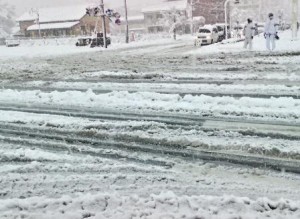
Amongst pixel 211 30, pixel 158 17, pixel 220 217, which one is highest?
pixel 158 17

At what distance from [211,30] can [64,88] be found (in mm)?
25771

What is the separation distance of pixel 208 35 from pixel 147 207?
1250 inches

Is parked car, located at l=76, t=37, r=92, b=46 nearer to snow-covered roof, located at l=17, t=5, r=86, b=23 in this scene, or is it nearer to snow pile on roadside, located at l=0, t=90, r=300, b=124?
snow pile on roadside, located at l=0, t=90, r=300, b=124

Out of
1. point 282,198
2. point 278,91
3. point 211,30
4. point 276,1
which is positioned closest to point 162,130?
point 282,198

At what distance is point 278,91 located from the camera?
29.2 feet

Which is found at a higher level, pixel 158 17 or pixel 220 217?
pixel 158 17

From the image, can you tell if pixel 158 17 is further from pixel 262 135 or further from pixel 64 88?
pixel 262 135

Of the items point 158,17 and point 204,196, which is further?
point 158,17

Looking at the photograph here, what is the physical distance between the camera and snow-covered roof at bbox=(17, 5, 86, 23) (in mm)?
77000

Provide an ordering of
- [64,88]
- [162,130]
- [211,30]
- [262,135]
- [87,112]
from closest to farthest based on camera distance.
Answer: [262,135]
[162,130]
[87,112]
[64,88]
[211,30]

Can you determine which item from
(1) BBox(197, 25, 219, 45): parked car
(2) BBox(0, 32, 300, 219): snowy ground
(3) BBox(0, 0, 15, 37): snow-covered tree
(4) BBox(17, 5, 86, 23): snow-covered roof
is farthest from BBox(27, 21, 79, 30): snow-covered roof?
(2) BBox(0, 32, 300, 219): snowy ground

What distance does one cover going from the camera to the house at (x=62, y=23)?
246 ft

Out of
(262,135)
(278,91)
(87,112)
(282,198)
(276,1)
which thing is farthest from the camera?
(276,1)

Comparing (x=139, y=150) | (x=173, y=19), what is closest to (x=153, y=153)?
(x=139, y=150)
